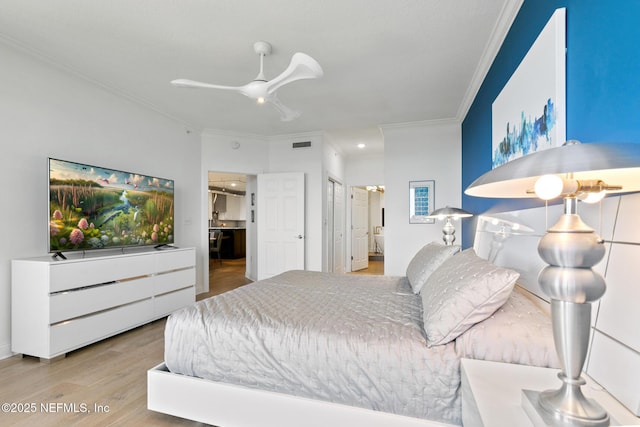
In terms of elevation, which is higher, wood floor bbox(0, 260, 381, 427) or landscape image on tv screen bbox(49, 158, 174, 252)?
landscape image on tv screen bbox(49, 158, 174, 252)

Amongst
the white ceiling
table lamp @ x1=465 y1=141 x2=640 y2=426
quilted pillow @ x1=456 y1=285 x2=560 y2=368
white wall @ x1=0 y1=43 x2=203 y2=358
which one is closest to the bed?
quilted pillow @ x1=456 y1=285 x2=560 y2=368

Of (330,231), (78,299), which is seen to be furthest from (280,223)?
(78,299)

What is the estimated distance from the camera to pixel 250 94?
2396 millimetres

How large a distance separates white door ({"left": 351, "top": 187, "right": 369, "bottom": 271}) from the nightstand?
5.87m

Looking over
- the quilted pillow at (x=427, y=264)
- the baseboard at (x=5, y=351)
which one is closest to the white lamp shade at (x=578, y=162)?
the quilted pillow at (x=427, y=264)

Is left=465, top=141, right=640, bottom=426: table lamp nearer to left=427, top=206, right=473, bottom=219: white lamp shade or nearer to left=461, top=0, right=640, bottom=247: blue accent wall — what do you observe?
left=461, top=0, right=640, bottom=247: blue accent wall

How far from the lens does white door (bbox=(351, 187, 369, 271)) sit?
7.08m

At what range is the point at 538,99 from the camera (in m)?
1.67

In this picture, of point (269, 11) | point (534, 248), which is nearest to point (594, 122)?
point (534, 248)

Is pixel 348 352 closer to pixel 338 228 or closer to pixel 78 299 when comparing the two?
pixel 78 299

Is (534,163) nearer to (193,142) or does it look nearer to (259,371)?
(259,371)

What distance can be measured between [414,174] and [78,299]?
14.1ft

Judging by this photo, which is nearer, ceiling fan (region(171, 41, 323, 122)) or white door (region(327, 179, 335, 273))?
ceiling fan (region(171, 41, 323, 122))

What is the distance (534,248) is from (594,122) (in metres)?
0.69
